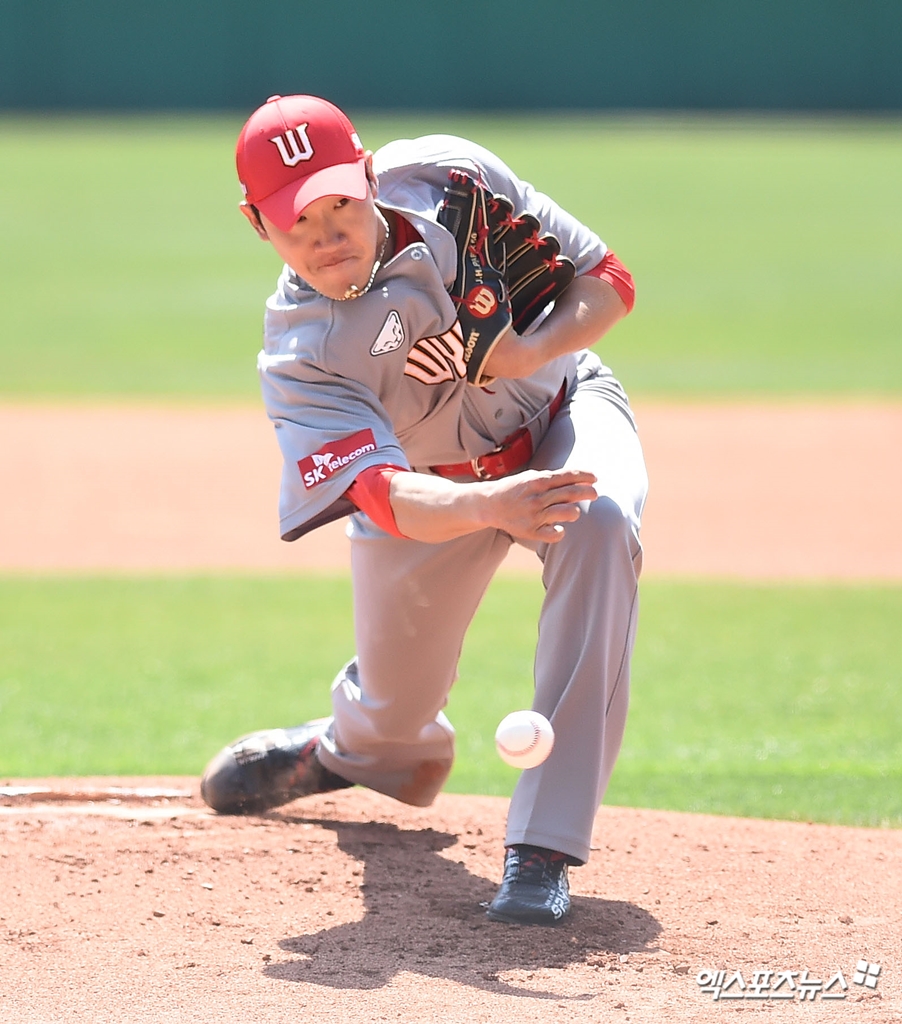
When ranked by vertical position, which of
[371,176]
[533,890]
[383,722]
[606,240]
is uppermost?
[606,240]

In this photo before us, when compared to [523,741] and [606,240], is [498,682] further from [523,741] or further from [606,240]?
[606,240]

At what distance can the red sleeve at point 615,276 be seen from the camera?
138 inches

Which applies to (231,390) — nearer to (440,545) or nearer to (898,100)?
(440,545)

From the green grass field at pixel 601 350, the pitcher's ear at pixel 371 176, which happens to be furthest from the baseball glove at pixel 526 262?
the green grass field at pixel 601 350

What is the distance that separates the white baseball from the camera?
2838mm

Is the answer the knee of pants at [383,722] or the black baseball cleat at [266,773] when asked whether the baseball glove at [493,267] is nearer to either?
the knee of pants at [383,722]

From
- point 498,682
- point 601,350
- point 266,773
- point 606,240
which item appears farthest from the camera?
point 606,240

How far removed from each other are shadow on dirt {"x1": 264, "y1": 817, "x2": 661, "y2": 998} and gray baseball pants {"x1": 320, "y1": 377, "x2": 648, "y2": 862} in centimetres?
18

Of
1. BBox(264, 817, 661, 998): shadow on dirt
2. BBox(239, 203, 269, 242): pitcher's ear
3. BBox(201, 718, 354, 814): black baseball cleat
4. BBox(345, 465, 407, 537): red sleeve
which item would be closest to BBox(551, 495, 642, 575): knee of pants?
BBox(345, 465, 407, 537): red sleeve

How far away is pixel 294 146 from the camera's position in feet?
9.86

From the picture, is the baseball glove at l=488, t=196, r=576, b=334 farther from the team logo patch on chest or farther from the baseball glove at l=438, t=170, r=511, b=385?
the team logo patch on chest

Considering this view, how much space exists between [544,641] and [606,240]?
1493cm

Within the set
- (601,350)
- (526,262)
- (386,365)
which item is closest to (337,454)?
(386,365)

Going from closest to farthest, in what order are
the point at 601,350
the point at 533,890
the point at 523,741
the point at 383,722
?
the point at 523,741 → the point at 533,890 → the point at 383,722 → the point at 601,350
